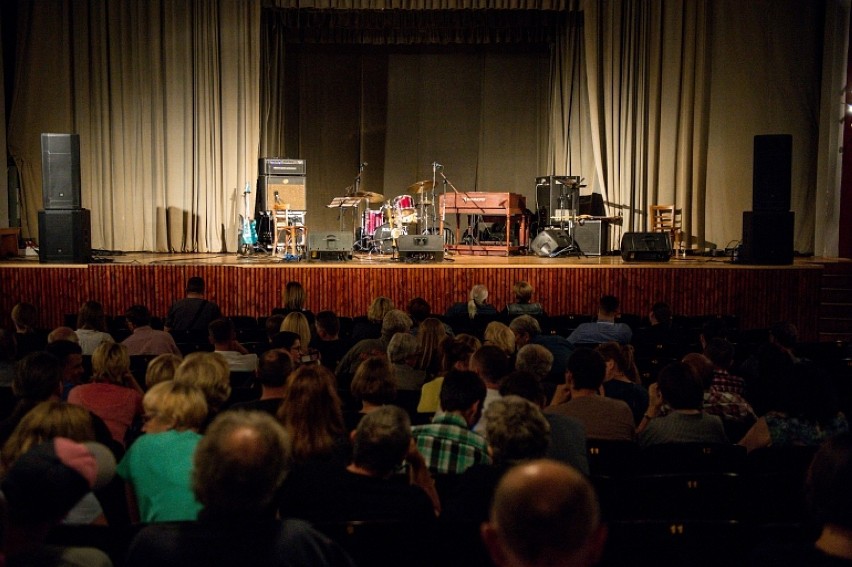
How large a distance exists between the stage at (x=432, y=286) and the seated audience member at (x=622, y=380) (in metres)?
4.89

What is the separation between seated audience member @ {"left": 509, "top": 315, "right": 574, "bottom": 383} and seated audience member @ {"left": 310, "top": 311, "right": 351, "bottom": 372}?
118cm

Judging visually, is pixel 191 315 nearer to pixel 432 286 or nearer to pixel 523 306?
pixel 523 306

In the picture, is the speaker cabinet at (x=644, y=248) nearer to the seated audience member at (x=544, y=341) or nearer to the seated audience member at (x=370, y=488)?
the seated audience member at (x=544, y=341)

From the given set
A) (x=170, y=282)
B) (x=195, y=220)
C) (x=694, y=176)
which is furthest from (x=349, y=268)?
(x=694, y=176)

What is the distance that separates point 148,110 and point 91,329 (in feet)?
26.7

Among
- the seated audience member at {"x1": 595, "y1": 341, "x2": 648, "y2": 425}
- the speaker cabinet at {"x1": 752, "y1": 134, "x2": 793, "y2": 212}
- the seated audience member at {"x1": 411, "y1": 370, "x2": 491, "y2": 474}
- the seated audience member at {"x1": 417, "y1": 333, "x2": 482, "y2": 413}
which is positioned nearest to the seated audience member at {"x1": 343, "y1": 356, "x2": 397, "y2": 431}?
the seated audience member at {"x1": 411, "y1": 370, "x2": 491, "y2": 474}

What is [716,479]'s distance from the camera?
301 centimetres

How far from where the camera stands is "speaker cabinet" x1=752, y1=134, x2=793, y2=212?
33.7 feet

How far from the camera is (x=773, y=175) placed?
10305 mm

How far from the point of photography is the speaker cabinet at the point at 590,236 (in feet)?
40.5

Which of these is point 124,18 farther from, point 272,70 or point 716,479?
point 716,479

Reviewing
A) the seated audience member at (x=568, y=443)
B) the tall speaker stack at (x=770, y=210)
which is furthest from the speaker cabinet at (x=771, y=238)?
the seated audience member at (x=568, y=443)

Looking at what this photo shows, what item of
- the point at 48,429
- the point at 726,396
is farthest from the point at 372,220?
the point at 48,429

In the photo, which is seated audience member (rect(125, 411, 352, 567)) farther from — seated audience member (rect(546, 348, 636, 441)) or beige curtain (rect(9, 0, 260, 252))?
beige curtain (rect(9, 0, 260, 252))
